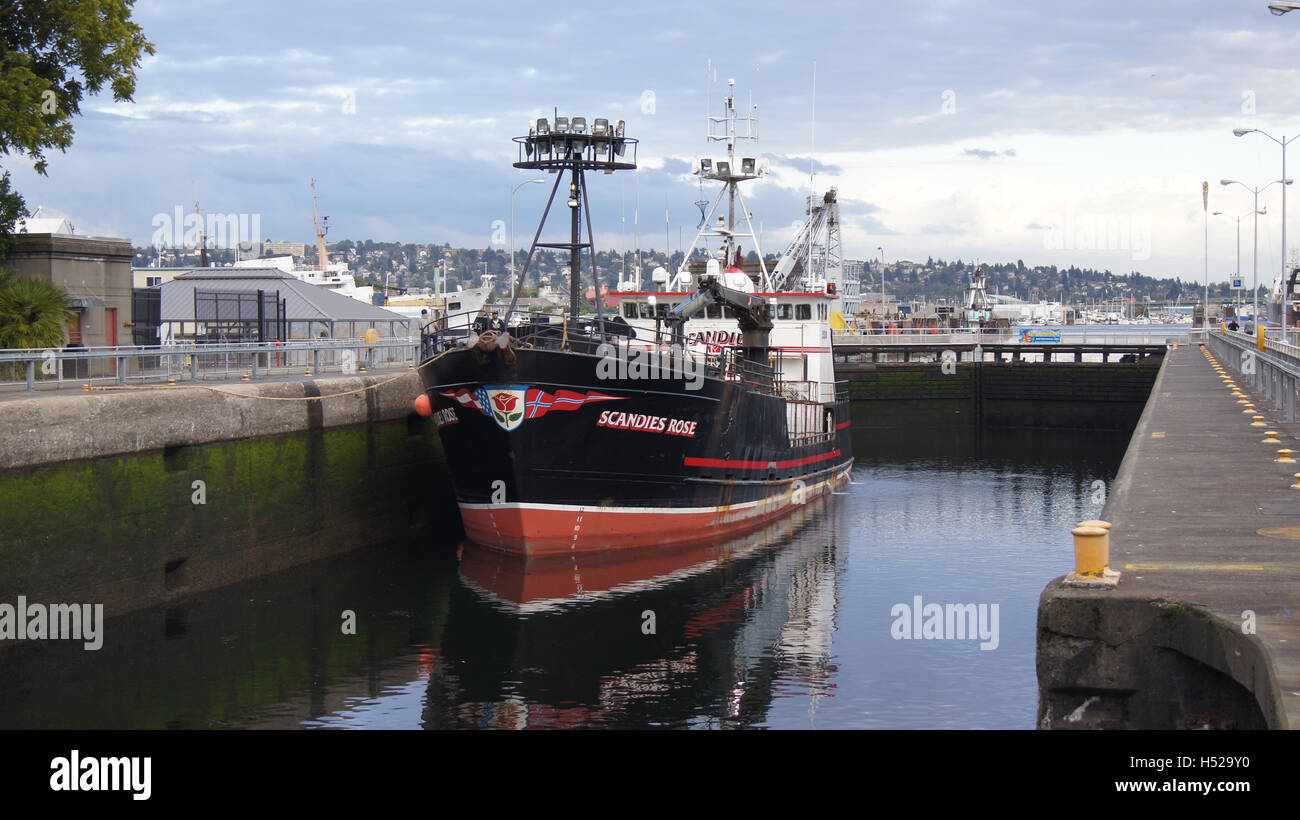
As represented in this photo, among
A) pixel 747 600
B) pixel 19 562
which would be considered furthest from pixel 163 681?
pixel 747 600

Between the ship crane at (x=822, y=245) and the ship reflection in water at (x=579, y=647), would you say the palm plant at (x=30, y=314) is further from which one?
the ship crane at (x=822, y=245)

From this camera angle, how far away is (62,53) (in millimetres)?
27281

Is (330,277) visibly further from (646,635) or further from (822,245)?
(646,635)

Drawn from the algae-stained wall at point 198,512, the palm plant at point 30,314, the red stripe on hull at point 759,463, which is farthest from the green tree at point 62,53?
the red stripe on hull at point 759,463

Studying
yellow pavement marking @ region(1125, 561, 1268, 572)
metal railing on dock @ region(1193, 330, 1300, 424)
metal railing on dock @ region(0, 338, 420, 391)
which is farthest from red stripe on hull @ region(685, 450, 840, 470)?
yellow pavement marking @ region(1125, 561, 1268, 572)

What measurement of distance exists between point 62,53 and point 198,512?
491 inches

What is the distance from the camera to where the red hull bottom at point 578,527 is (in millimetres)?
25062

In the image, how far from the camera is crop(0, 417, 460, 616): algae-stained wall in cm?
1819

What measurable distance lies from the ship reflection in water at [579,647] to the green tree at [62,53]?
1114cm

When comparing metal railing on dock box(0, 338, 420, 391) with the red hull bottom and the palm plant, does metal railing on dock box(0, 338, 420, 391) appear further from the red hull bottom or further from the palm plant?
the red hull bottom

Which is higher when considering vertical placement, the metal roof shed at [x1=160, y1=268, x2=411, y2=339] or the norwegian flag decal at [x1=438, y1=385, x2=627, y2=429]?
the metal roof shed at [x1=160, y1=268, x2=411, y2=339]

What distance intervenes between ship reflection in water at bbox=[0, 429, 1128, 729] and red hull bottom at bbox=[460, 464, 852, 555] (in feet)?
1.12

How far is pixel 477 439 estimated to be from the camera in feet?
82.2
